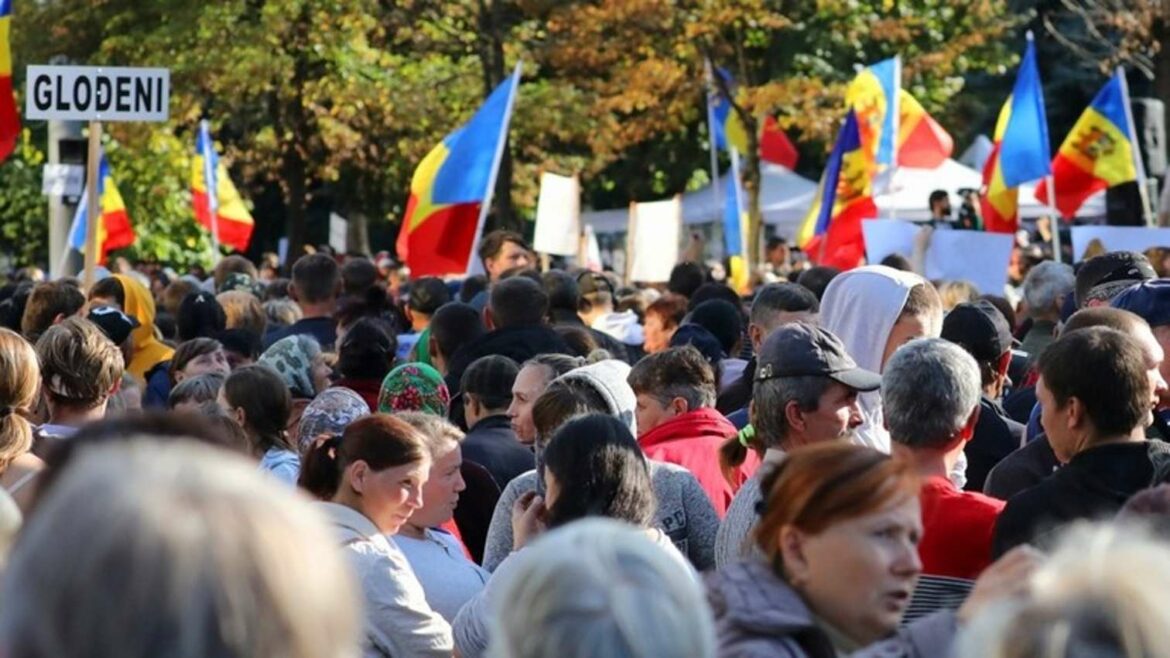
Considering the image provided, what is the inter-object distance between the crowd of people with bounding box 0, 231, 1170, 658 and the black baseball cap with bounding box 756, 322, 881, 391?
10 millimetres

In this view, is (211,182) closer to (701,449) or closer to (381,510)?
(701,449)

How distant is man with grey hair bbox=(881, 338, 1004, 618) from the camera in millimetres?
5086

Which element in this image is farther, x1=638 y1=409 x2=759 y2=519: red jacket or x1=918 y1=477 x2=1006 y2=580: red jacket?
x1=638 y1=409 x2=759 y2=519: red jacket

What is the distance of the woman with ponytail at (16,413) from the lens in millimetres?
5738

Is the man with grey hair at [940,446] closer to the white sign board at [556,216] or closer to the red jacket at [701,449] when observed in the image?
the red jacket at [701,449]

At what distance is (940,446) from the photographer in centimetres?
543

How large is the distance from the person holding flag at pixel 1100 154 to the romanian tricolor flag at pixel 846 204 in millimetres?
1503

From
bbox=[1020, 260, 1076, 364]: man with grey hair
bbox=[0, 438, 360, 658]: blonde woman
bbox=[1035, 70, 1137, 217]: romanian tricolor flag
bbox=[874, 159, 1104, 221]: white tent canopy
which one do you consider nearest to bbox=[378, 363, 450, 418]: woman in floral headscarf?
bbox=[1020, 260, 1076, 364]: man with grey hair

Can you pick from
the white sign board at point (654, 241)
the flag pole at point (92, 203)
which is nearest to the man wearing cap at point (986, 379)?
the flag pole at point (92, 203)

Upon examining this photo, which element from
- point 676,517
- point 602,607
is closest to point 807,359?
point 676,517

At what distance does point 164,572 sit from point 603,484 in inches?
119

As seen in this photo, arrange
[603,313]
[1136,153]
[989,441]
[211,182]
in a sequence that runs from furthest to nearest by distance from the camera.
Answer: [211,182] → [1136,153] → [603,313] → [989,441]

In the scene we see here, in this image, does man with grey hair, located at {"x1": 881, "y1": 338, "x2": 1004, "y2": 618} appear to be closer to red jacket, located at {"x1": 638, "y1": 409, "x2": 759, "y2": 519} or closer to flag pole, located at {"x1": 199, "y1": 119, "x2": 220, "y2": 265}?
red jacket, located at {"x1": 638, "y1": 409, "x2": 759, "y2": 519}

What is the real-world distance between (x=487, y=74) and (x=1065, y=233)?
734 centimetres
